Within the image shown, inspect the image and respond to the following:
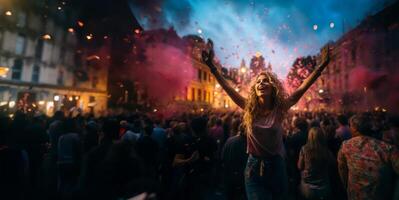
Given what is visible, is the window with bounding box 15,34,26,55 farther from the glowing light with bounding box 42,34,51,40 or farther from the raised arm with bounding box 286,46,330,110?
the raised arm with bounding box 286,46,330,110

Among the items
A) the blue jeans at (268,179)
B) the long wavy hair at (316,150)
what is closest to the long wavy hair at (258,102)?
the blue jeans at (268,179)

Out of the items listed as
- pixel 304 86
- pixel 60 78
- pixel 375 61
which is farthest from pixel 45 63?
pixel 375 61

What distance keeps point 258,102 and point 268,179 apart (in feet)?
2.71

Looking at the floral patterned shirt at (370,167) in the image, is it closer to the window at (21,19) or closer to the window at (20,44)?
the window at (20,44)

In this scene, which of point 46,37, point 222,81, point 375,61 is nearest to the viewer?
point 222,81

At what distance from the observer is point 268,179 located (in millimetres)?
2502

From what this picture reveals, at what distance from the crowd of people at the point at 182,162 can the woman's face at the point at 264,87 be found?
→ 826 mm

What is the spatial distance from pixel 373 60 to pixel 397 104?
22.8 feet

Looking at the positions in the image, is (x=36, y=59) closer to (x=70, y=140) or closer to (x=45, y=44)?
(x=45, y=44)

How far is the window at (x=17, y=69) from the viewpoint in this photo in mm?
25208

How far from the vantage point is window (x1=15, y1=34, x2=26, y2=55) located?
2545 cm

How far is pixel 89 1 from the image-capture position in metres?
29.6

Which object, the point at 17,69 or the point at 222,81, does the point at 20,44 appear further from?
the point at 222,81

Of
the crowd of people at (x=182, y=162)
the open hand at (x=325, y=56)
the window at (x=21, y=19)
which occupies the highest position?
the window at (x=21, y=19)
